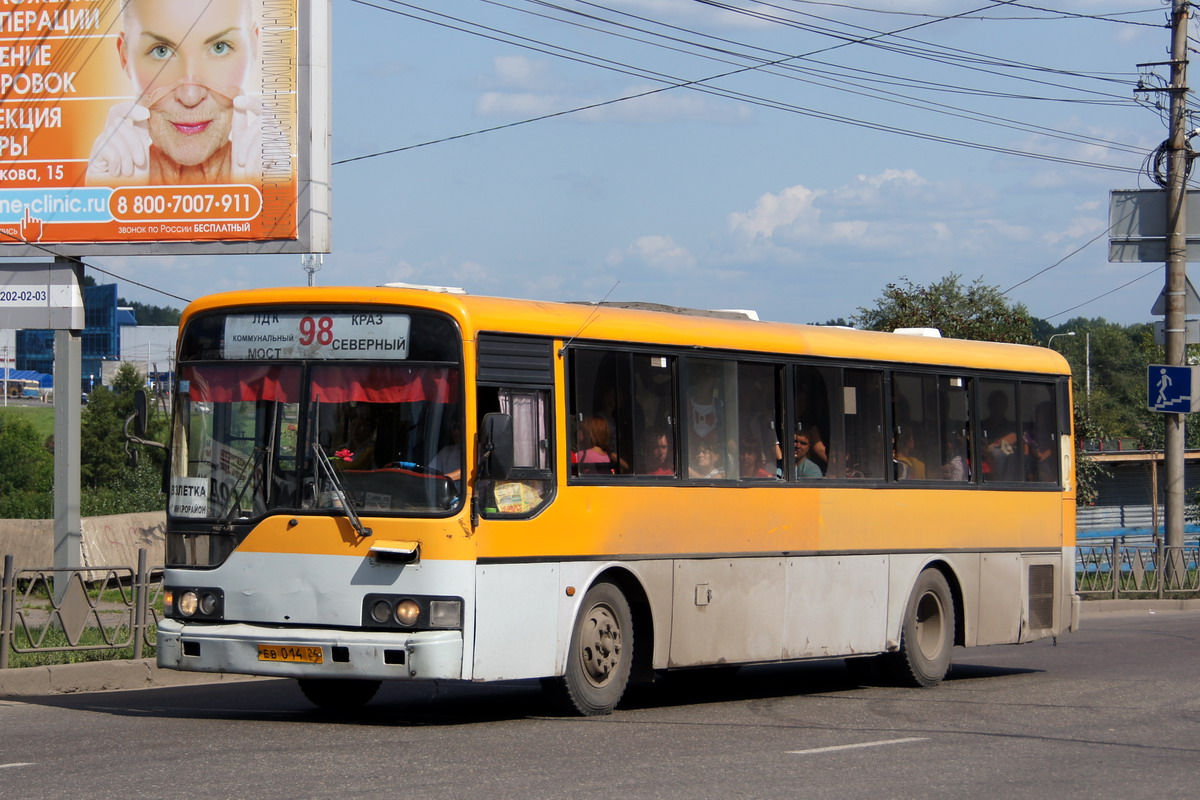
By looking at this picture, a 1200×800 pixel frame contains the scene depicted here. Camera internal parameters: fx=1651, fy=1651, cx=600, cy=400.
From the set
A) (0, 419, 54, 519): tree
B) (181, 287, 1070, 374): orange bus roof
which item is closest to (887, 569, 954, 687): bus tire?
(181, 287, 1070, 374): orange bus roof

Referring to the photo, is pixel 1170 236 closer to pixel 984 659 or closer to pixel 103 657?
pixel 984 659

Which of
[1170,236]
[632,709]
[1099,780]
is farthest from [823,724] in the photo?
[1170,236]

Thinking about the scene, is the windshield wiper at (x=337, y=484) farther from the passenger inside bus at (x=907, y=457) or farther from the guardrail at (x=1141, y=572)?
the guardrail at (x=1141, y=572)

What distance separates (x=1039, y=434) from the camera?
16328 mm

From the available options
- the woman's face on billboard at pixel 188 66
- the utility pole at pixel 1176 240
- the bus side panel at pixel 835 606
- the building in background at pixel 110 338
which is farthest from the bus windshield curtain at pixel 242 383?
the building in background at pixel 110 338

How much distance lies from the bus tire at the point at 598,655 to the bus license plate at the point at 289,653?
1.71 meters

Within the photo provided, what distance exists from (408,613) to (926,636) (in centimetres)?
626

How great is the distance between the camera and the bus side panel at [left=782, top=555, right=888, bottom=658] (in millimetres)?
13344

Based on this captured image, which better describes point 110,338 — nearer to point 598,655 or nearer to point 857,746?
point 598,655

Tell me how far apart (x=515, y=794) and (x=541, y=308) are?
432 cm

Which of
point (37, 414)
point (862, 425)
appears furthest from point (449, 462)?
point (37, 414)

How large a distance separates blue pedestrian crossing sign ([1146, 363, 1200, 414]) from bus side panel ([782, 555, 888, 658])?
14636mm

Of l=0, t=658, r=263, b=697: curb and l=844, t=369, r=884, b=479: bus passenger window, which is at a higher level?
l=844, t=369, r=884, b=479: bus passenger window

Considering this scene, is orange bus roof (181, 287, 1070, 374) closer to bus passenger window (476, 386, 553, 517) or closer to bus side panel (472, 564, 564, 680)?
bus passenger window (476, 386, 553, 517)
